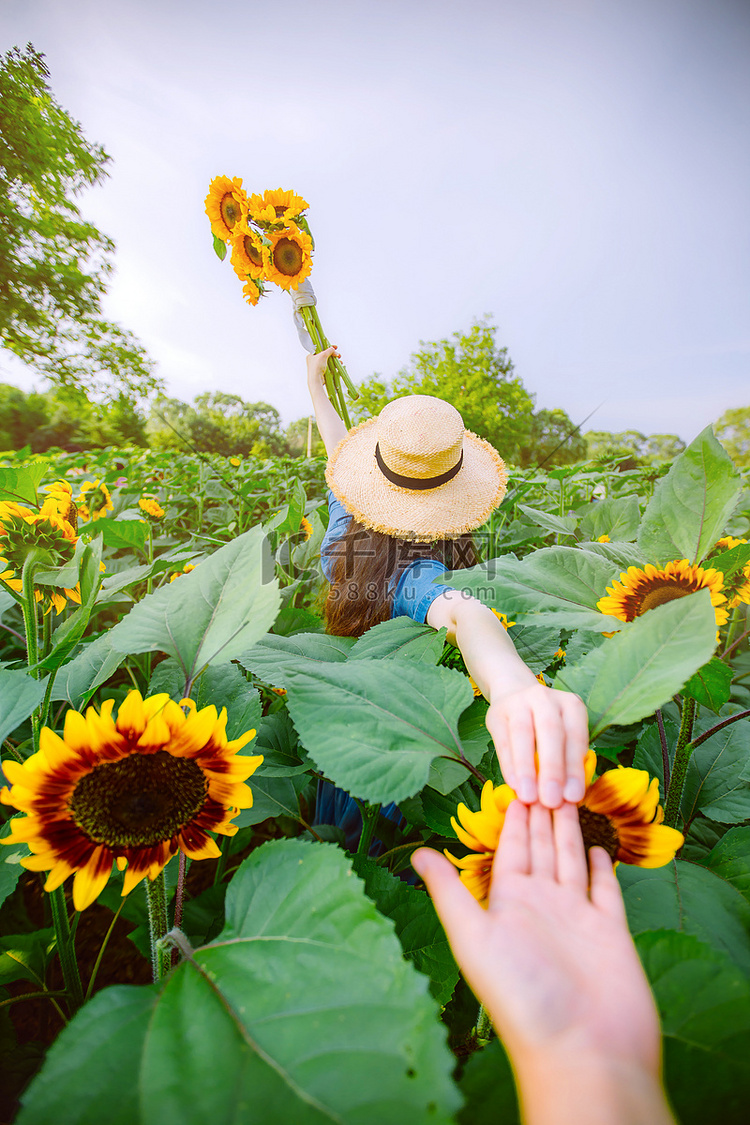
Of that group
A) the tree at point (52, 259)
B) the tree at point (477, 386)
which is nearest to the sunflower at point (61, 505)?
the tree at point (52, 259)

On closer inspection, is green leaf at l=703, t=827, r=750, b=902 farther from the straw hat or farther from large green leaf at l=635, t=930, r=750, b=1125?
the straw hat

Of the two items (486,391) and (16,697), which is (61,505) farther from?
(486,391)

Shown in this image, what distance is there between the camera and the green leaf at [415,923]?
58 cm

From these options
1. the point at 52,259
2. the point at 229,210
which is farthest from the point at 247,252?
the point at 52,259

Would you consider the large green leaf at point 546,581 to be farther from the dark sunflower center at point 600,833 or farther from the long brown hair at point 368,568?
the long brown hair at point 368,568

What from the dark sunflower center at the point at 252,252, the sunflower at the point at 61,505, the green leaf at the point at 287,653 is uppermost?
the dark sunflower center at the point at 252,252

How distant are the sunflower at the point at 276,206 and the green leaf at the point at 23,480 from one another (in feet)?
2.87

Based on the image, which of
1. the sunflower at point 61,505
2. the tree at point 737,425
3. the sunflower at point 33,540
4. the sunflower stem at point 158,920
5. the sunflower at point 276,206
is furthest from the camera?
the tree at point 737,425

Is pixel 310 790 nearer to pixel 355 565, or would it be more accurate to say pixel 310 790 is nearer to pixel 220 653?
pixel 355 565

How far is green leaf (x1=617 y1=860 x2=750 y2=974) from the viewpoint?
1.57 feet

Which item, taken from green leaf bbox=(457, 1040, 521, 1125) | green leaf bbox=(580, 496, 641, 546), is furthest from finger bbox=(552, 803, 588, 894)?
green leaf bbox=(580, 496, 641, 546)

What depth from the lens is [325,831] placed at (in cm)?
88

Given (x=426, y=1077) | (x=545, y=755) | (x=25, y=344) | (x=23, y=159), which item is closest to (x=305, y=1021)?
(x=426, y=1077)

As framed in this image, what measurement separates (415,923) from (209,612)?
44 centimetres
